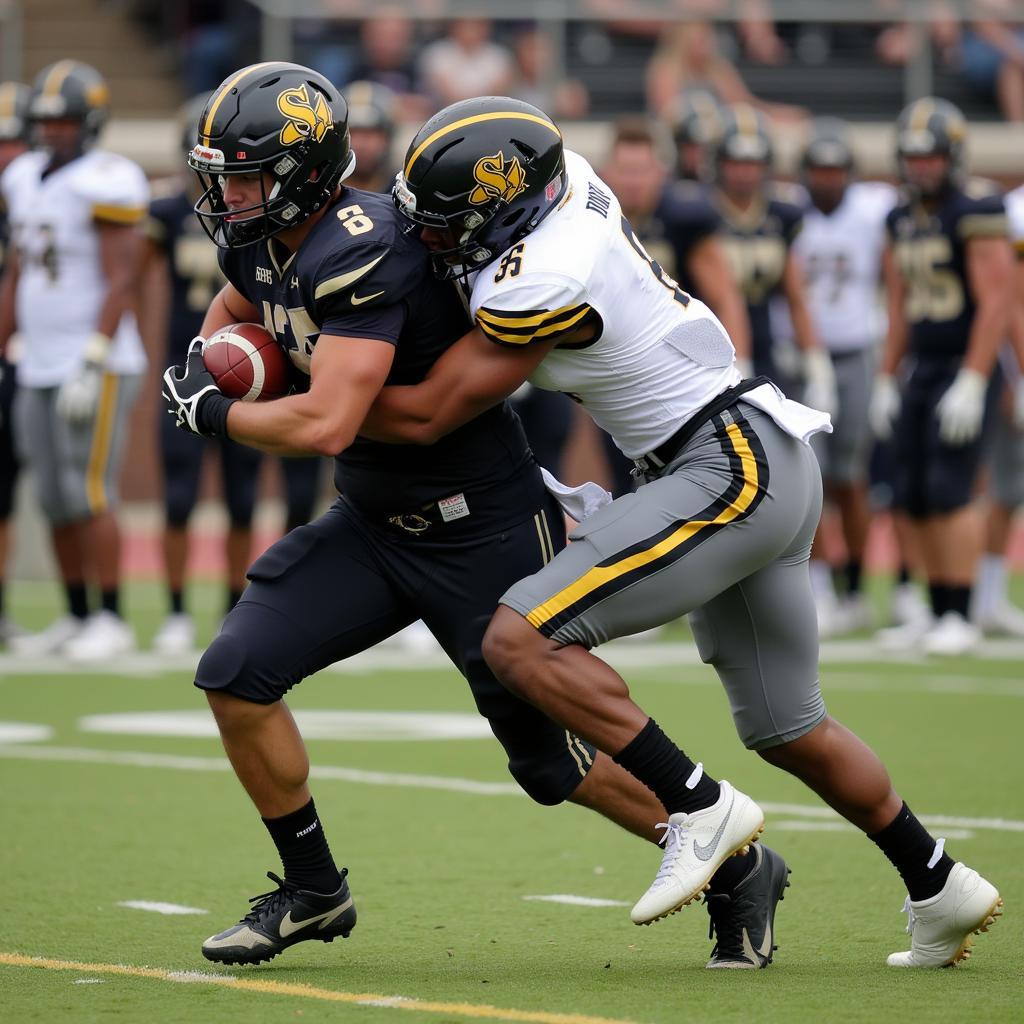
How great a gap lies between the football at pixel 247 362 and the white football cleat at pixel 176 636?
4.94 metres

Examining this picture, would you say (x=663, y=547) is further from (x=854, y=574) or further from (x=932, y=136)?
(x=854, y=574)

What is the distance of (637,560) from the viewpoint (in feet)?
12.3

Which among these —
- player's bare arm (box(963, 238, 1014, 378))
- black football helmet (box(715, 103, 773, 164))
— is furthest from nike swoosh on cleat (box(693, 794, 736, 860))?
black football helmet (box(715, 103, 773, 164))

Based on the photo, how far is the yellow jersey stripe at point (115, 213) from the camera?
28.8 ft

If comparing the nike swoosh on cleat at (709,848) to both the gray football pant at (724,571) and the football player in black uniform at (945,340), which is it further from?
the football player in black uniform at (945,340)

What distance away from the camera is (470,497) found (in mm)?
4156

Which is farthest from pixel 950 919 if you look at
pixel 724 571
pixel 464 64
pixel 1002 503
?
pixel 464 64

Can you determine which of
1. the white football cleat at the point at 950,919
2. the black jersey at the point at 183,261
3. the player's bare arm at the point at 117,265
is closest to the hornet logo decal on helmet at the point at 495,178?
the white football cleat at the point at 950,919

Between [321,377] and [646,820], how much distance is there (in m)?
1.11

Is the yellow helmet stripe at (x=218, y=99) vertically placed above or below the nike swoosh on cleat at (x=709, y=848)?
above

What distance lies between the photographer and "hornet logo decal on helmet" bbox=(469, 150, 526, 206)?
384 cm

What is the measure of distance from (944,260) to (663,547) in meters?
5.54

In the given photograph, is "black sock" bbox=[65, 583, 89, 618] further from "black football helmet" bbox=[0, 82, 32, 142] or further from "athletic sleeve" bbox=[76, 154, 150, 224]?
"black football helmet" bbox=[0, 82, 32, 142]

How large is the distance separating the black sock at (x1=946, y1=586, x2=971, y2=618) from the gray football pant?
5.04 m
